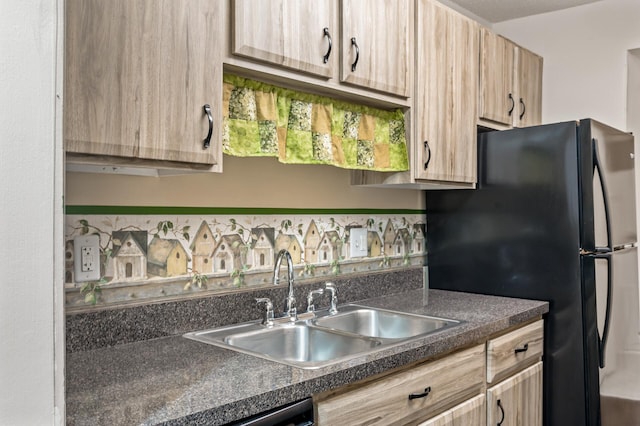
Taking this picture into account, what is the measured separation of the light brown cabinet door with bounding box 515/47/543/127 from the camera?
9.45 ft

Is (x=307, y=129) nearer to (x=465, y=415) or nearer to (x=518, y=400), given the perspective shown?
(x=465, y=415)

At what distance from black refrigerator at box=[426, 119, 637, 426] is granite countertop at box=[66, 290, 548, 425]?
722 millimetres

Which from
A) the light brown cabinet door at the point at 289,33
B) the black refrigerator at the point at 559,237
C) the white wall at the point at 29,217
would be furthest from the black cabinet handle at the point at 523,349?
the white wall at the point at 29,217

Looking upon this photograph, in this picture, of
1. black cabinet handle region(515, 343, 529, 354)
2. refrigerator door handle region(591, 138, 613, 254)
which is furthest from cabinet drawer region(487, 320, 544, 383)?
refrigerator door handle region(591, 138, 613, 254)

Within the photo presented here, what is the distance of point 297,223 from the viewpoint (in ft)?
7.13

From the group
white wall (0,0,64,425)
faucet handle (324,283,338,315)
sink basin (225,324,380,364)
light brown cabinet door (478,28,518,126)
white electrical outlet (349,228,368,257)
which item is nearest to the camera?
white wall (0,0,64,425)

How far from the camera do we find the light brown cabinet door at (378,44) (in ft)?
6.20

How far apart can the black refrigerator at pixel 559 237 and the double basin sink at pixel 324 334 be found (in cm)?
65

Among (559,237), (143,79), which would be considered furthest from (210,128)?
(559,237)

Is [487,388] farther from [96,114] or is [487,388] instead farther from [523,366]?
[96,114]

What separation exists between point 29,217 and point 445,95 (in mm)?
1931

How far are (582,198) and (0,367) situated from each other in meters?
2.20

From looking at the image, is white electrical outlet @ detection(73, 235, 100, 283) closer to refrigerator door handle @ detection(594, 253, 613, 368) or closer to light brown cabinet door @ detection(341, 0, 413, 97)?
light brown cabinet door @ detection(341, 0, 413, 97)

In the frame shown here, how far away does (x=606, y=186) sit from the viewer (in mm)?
2387
